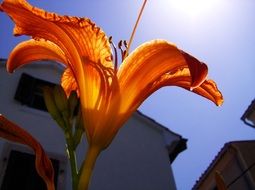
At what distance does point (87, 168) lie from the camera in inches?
29.2

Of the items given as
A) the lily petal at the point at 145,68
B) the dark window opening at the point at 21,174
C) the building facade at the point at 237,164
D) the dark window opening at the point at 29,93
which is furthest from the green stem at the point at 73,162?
the building facade at the point at 237,164

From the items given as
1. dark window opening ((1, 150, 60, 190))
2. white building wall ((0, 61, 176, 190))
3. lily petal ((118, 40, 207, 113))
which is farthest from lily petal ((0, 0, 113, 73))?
white building wall ((0, 61, 176, 190))

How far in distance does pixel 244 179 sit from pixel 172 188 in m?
3.27

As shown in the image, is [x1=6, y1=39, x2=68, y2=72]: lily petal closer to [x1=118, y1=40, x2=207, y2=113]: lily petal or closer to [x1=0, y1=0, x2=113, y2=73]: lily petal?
[x1=0, y1=0, x2=113, y2=73]: lily petal

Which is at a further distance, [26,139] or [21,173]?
[21,173]

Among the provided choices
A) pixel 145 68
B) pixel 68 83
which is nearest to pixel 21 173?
pixel 68 83

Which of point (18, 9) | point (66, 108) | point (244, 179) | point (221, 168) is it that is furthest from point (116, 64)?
point (221, 168)

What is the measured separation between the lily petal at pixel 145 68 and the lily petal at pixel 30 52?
0.88 feet

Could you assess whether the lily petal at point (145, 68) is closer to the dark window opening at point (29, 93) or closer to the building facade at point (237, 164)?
the dark window opening at point (29, 93)

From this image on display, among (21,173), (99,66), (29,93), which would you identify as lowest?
(21,173)

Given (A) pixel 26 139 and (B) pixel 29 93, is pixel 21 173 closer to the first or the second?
(B) pixel 29 93

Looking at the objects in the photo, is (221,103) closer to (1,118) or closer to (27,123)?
(1,118)

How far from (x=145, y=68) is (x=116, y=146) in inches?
268

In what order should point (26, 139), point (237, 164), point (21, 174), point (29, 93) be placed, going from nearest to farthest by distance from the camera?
point (26, 139) → point (21, 174) → point (29, 93) → point (237, 164)
